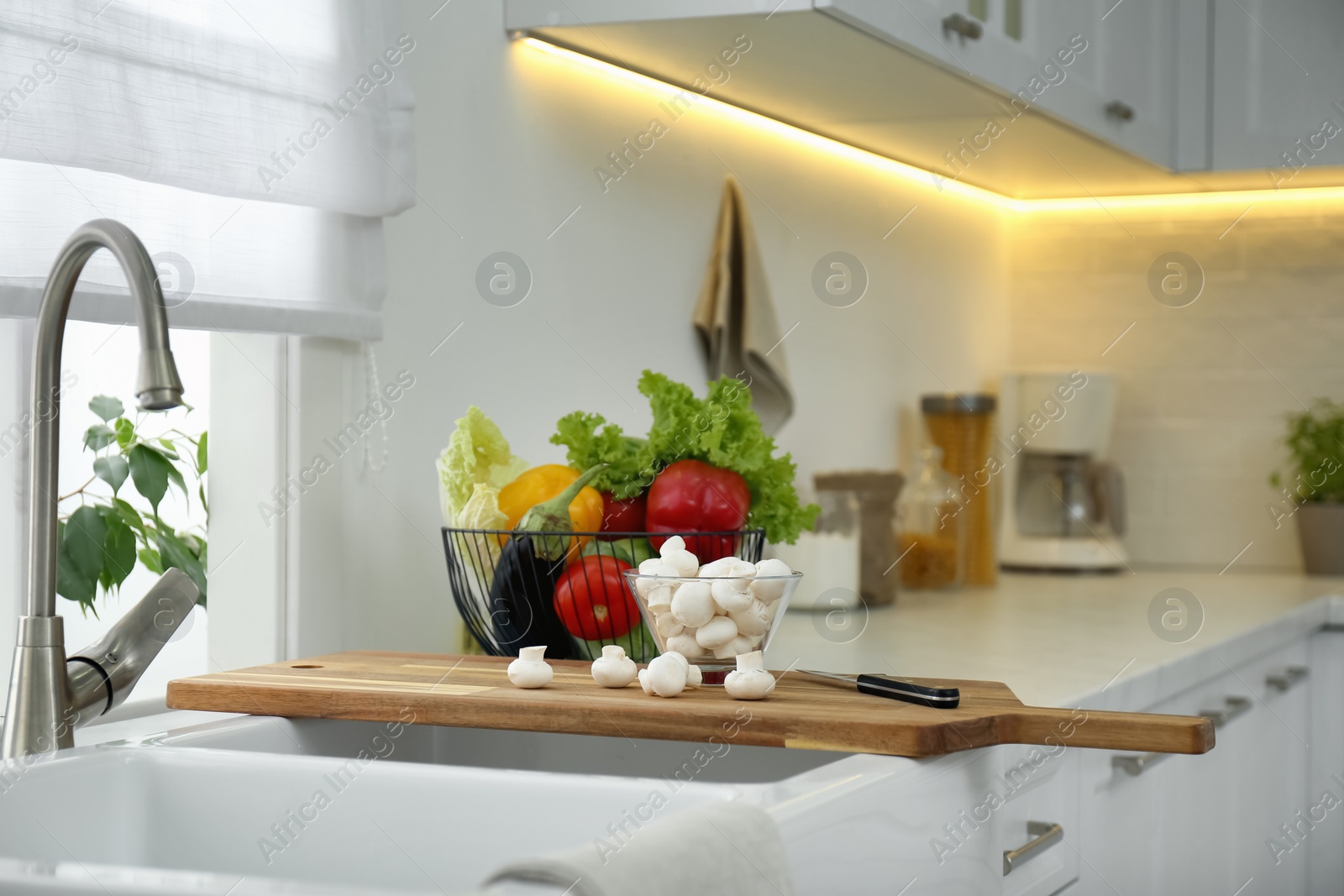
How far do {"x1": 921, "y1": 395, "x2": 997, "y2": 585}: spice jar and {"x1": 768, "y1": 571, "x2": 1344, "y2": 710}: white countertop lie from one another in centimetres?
7

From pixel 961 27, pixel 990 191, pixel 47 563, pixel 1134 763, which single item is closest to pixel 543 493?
pixel 47 563

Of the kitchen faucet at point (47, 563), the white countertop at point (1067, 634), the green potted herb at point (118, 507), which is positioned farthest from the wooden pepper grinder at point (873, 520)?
the kitchen faucet at point (47, 563)

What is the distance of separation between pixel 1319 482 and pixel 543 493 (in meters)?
1.91

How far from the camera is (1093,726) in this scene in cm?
84

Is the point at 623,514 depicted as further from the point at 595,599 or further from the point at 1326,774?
the point at 1326,774

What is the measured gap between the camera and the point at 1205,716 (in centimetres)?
127

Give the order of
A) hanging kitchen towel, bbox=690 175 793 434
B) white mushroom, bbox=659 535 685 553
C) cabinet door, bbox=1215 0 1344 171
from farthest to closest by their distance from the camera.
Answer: cabinet door, bbox=1215 0 1344 171
hanging kitchen towel, bbox=690 175 793 434
white mushroom, bbox=659 535 685 553

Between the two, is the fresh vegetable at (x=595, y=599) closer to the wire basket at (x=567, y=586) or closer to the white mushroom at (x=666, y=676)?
the wire basket at (x=567, y=586)

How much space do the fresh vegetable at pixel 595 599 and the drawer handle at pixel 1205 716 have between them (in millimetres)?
501

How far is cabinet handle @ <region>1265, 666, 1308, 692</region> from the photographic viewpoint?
75.7 inches

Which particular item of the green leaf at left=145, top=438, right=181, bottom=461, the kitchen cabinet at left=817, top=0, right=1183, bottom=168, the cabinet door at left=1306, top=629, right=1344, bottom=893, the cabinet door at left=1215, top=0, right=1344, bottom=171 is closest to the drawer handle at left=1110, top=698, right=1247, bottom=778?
the cabinet door at left=1306, top=629, right=1344, bottom=893

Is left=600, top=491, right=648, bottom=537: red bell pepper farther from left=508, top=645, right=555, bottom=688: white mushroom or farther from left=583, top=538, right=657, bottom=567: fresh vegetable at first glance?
left=508, top=645, right=555, bottom=688: white mushroom

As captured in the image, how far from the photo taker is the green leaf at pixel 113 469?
1.15 m

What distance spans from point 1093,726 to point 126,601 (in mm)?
782
